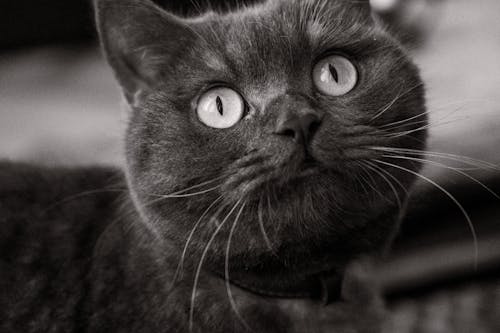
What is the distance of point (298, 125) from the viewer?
933 mm

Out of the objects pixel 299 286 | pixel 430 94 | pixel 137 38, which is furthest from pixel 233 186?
pixel 430 94

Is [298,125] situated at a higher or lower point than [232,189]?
higher

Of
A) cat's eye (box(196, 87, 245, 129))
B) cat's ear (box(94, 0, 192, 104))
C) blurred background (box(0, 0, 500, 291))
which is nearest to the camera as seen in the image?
cat's eye (box(196, 87, 245, 129))

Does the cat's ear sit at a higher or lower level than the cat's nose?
higher

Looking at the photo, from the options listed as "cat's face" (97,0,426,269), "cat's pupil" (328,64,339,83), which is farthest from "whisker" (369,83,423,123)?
"cat's pupil" (328,64,339,83)

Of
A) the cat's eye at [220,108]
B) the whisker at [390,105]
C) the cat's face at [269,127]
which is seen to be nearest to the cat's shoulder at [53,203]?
the cat's face at [269,127]

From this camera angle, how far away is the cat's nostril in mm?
933

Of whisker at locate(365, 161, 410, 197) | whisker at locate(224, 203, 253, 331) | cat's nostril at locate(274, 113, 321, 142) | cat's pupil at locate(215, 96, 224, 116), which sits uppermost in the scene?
cat's pupil at locate(215, 96, 224, 116)

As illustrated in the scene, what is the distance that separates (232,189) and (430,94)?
0.86 m

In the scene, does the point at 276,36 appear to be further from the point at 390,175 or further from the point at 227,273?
the point at 227,273

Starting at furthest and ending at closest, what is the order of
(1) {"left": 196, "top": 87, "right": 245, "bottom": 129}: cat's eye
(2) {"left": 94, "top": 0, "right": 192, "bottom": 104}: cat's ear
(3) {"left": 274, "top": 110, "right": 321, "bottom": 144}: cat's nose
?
(2) {"left": 94, "top": 0, "right": 192, "bottom": 104}: cat's ear
(1) {"left": 196, "top": 87, "right": 245, "bottom": 129}: cat's eye
(3) {"left": 274, "top": 110, "right": 321, "bottom": 144}: cat's nose

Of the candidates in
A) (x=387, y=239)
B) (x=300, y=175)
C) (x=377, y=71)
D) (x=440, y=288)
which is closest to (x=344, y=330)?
(x=387, y=239)

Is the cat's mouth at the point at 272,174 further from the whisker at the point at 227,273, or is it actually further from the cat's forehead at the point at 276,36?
the cat's forehead at the point at 276,36

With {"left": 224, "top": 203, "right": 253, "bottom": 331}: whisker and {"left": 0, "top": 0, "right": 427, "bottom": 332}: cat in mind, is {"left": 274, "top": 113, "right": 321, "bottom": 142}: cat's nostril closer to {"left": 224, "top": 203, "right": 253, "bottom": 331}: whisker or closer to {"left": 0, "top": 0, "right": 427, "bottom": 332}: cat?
{"left": 0, "top": 0, "right": 427, "bottom": 332}: cat
